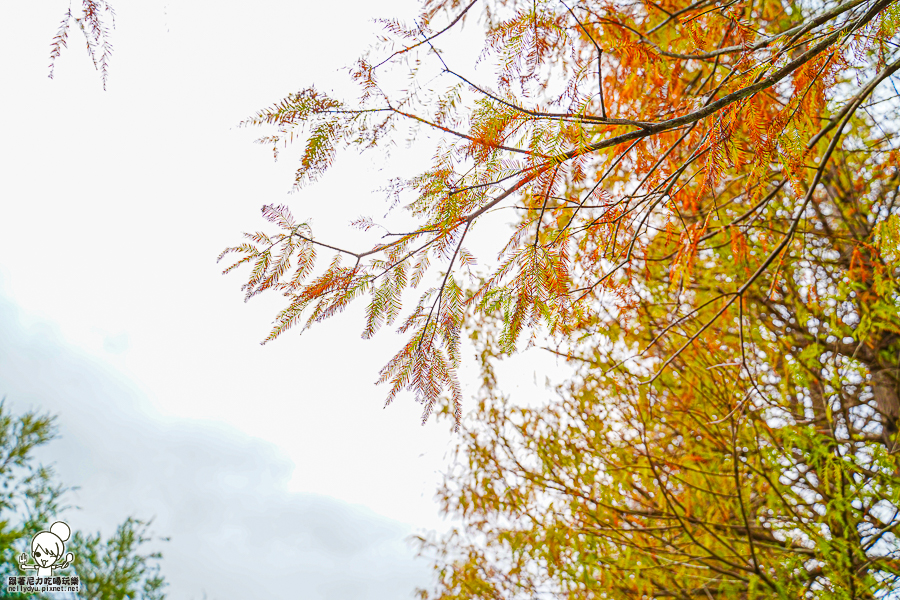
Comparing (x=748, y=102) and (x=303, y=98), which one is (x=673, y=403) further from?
(x=303, y=98)

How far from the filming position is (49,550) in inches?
176

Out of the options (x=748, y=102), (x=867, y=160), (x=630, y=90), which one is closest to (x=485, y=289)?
(x=748, y=102)

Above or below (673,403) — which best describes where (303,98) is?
above

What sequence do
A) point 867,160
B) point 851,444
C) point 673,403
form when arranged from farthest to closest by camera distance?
1. point 867,160
2. point 673,403
3. point 851,444

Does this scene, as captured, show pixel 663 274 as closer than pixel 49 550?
Yes

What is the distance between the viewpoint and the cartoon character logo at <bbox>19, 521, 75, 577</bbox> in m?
4.33

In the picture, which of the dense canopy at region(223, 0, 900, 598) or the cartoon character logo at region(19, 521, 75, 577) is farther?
the cartoon character logo at region(19, 521, 75, 577)

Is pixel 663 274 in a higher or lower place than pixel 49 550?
higher

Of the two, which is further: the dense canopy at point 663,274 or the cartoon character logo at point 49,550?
the cartoon character logo at point 49,550

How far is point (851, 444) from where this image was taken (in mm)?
1804

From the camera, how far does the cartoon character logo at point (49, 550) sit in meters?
4.33

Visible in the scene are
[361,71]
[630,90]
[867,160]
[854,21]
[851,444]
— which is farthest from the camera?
[867,160]

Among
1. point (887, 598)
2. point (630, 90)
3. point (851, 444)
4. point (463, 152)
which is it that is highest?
point (630, 90)

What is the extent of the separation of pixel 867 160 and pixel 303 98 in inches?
96.0
